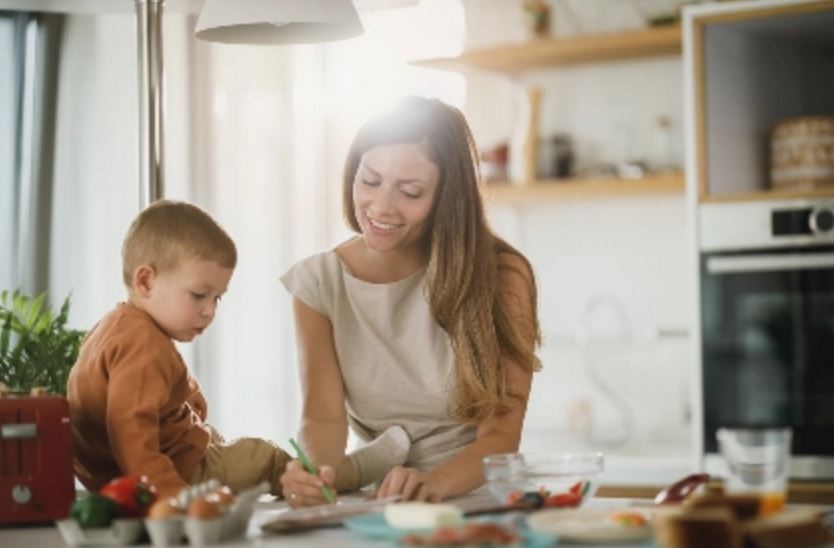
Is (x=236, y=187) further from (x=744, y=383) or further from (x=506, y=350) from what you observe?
(x=506, y=350)

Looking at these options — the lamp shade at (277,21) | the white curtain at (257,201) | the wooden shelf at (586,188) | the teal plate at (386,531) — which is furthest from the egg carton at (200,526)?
the white curtain at (257,201)

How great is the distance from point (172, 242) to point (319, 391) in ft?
1.62

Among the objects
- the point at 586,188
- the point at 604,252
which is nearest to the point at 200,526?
the point at 586,188

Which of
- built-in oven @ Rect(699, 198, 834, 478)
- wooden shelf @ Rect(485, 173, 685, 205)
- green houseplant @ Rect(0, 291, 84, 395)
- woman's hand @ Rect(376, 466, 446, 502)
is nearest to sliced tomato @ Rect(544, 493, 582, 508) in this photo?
woman's hand @ Rect(376, 466, 446, 502)

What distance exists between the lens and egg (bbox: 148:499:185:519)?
5.55 ft

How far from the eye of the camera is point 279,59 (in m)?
4.95

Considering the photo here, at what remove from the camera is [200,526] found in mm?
1672

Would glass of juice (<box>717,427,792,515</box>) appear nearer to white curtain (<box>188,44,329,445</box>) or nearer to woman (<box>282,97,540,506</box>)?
woman (<box>282,97,540,506</box>)

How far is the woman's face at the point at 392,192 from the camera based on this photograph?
2447 millimetres

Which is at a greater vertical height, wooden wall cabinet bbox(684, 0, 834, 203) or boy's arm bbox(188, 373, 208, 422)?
wooden wall cabinet bbox(684, 0, 834, 203)

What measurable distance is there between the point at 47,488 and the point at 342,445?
67cm

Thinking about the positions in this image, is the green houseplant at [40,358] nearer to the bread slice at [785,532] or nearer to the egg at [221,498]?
the egg at [221,498]

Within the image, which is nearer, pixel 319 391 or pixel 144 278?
pixel 144 278

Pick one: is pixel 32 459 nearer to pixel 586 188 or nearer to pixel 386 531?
pixel 386 531
